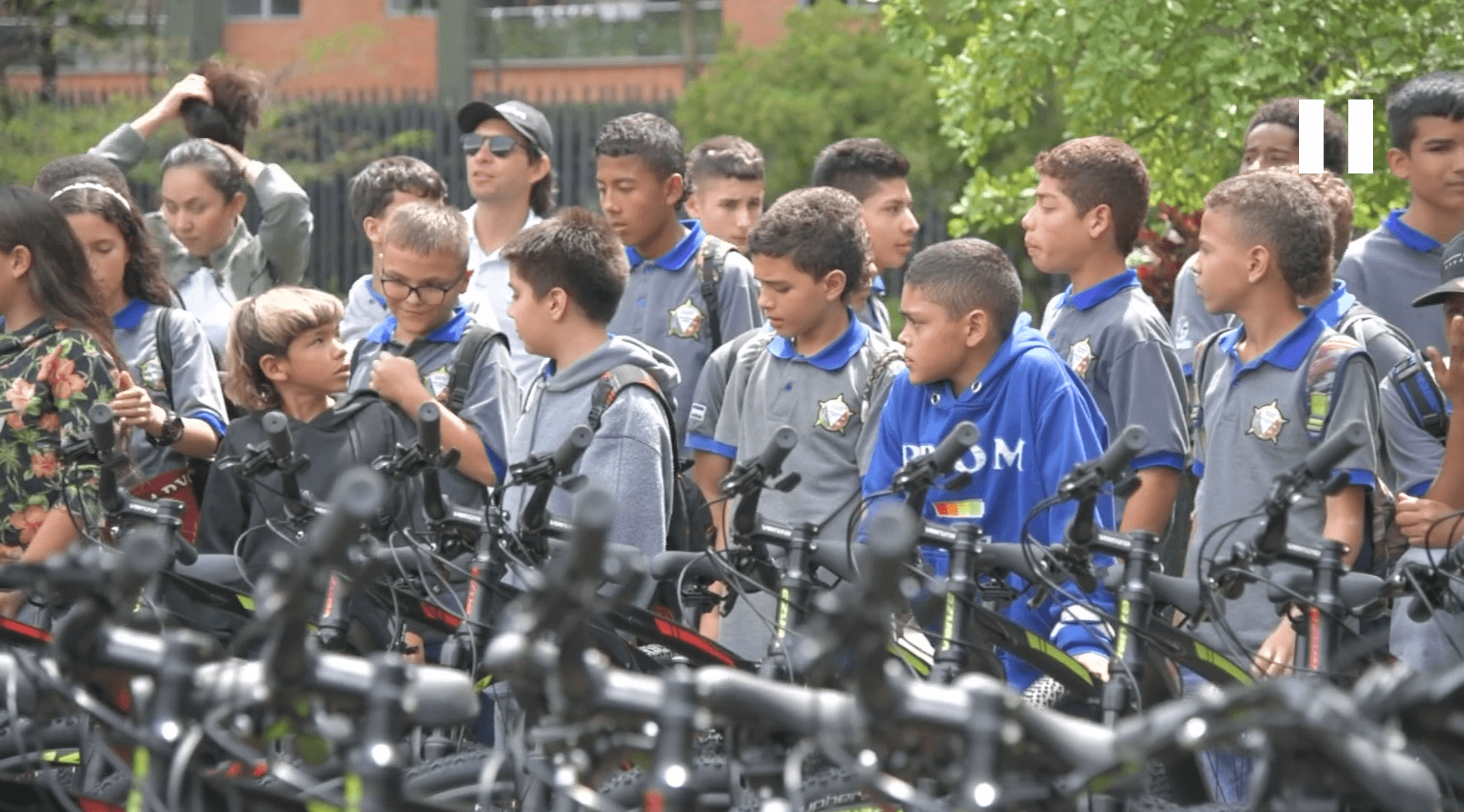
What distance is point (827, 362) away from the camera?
6.09m

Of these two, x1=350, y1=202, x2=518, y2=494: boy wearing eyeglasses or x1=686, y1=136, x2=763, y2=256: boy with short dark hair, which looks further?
x1=686, y1=136, x2=763, y2=256: boy with short dark hair

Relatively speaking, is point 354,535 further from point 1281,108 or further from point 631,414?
point 1281,108

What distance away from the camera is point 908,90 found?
55.0ft

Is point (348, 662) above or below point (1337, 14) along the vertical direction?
below

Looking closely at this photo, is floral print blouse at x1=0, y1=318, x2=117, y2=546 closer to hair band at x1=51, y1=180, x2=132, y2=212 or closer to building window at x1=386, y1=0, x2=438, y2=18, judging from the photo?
hair band at x1=51, y1=180, x2=132, y2=212

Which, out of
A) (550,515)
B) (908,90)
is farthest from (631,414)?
(908,90)

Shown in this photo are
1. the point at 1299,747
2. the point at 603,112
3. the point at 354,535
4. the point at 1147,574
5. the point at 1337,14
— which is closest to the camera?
the point at 1299,747

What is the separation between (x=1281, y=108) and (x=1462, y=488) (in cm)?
286

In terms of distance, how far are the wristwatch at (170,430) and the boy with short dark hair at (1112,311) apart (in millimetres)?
2626

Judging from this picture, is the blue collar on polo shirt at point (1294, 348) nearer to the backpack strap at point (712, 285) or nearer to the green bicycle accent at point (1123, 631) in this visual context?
the green bicycle accent at point (1123, 631)

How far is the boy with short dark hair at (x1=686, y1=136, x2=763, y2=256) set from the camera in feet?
27.2

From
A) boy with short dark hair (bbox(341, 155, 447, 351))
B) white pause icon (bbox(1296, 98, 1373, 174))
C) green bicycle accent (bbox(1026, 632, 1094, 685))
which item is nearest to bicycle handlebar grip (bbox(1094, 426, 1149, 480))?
green bicycle accent (bbox(1026, 632, 1094, 685))

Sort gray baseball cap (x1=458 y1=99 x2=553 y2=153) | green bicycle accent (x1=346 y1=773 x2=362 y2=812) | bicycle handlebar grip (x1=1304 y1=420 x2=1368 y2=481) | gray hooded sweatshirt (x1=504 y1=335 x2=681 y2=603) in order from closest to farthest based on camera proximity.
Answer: green bicycle accent (x1=346 y1=773 x2=362 y2=812) → bicycle handlebar grip (x1=1304 y1=420 x2=1368 y2=481) → gray hooded sweatshirt (x1=504 y1=335 x2=681 y2=603) → gray baseball cap (x1=458 y1=99 x2=553 y2=153)

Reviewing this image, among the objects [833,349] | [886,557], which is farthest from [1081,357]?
[886,557]
